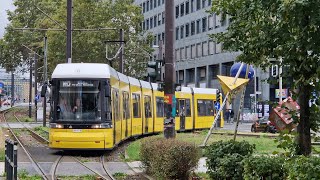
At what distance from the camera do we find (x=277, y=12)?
7.82 meters

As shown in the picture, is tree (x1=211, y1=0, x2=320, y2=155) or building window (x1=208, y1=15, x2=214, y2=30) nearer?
tree (x1=211, y1=0, x2=320, y2=155)

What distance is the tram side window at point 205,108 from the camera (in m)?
41.1

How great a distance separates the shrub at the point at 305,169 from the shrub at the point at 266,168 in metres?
1.28

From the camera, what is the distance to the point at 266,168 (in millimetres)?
8992

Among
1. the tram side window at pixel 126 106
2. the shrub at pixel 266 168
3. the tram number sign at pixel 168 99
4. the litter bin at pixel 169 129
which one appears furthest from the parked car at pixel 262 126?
the shrub at pixel 266 168

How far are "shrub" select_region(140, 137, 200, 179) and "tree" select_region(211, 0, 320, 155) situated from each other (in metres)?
3.37

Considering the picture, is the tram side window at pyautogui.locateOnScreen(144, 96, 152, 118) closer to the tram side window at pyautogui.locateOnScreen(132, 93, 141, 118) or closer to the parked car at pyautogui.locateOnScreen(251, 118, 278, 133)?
the tram side window at pyautogui.locateOnScreen(132, 93, 141, 118)

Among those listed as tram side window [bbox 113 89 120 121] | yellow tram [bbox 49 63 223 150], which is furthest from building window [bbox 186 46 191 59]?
yellow tram [bbox 49 63 223 150]

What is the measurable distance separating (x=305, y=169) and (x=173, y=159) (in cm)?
569

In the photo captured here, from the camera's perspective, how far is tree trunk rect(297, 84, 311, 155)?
923 centimetres

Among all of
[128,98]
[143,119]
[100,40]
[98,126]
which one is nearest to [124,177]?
[98,126]

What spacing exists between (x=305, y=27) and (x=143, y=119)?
23.6m

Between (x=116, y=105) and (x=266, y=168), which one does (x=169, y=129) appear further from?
(x=266, y=168)

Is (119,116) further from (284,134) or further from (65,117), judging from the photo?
(284,134)
